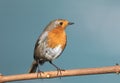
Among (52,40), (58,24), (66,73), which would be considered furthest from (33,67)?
(66,73)

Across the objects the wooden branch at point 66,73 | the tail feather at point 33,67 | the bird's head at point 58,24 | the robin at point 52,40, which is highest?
the bird's head at point 58,24

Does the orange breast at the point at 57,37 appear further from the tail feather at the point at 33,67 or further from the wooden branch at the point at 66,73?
the wooden branch at the point at 66,73

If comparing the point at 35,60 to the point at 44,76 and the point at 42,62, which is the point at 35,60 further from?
the point at 44,76

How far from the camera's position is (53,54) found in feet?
12.1

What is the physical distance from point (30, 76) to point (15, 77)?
0.12 meters

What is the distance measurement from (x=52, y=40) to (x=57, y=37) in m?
0.06

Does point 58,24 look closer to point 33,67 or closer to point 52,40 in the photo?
point 52,40

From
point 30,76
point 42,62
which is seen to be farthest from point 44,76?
point 42,62

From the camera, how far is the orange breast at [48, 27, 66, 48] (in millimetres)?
3613

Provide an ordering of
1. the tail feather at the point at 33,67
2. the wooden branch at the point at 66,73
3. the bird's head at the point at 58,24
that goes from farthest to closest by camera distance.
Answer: the tail feather at the point at 33,67, the bird's head at the point at 58,24, the wooden branch at the point at 66,73

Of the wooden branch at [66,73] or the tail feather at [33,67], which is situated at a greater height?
the wooden branch at [66,73]

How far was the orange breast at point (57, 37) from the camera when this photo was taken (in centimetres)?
361

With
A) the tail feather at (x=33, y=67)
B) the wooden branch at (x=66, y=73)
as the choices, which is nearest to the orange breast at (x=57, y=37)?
the tail feather at (x=33, y=67)

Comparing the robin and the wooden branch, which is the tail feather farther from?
the wooden branch
